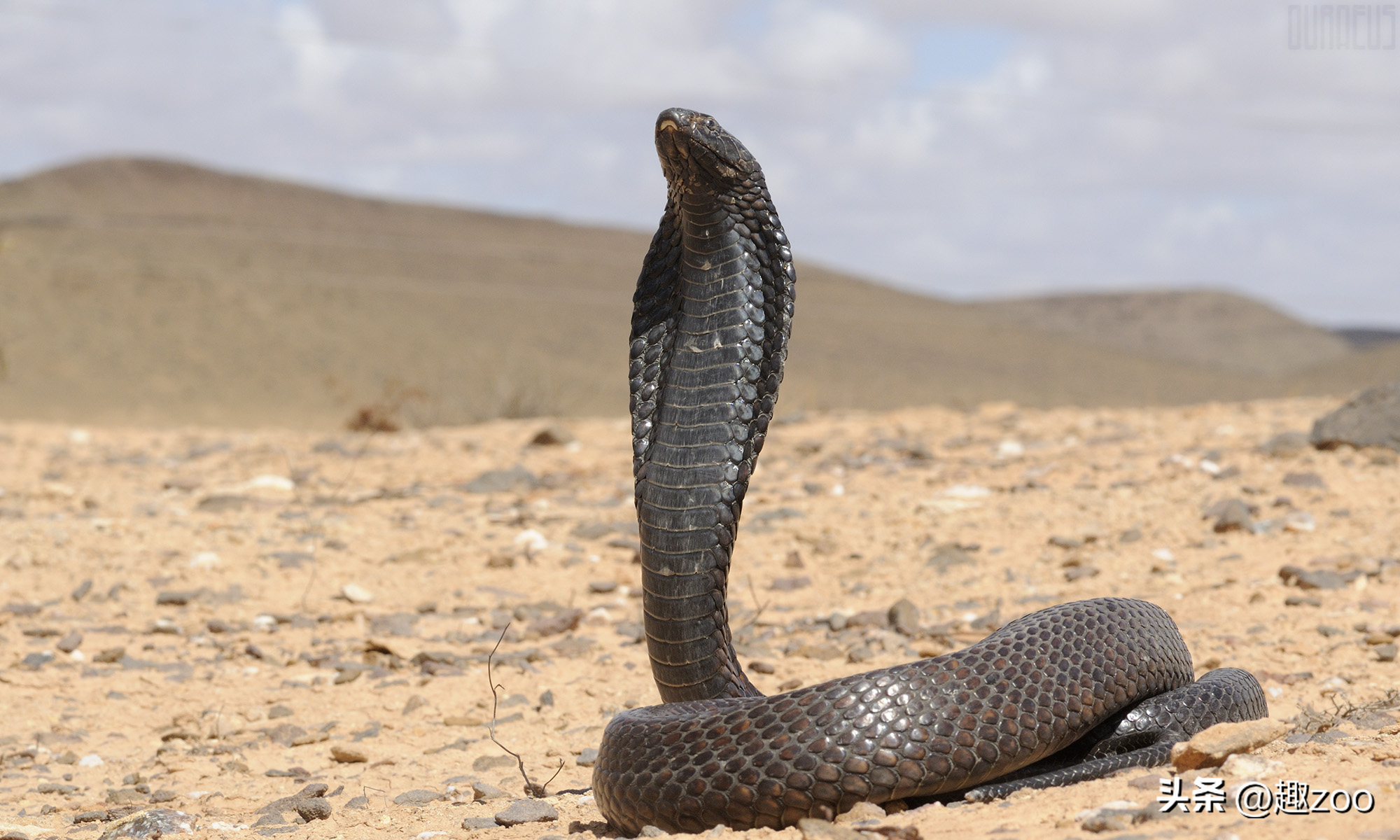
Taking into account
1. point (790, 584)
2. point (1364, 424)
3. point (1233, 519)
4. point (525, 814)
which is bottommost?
point (525, 814)

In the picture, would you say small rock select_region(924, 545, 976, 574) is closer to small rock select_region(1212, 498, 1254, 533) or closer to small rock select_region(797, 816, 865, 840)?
small rock select_region(1212, 498, 1254, 533)

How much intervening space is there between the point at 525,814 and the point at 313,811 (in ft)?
2.61

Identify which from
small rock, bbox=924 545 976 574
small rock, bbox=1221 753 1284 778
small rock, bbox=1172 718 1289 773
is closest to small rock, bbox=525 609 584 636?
small rock, bbox=924 545 976 574

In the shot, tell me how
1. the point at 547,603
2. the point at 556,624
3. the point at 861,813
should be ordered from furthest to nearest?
the point at 547,603 < the point at 556,624 < the point at 861,813

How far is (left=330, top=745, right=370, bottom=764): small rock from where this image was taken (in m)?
5.24

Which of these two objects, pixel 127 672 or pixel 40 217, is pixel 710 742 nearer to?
pixel 127 672

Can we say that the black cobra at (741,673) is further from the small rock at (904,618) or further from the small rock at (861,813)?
the small rock at (904,618)

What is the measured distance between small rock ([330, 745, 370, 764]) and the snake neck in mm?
1529

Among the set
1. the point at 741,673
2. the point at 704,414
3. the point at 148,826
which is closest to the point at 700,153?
the point at 704,414

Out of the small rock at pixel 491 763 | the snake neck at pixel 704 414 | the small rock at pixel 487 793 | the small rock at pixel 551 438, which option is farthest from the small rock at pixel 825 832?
the small rock at pixel 551 438

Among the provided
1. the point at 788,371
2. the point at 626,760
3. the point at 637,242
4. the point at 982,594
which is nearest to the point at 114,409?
the point at 788,371

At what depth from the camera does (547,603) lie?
751cm

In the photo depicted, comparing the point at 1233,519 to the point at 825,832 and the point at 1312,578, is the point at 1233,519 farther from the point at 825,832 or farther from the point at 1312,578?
the point at 825,832

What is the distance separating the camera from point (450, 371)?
40.5m
